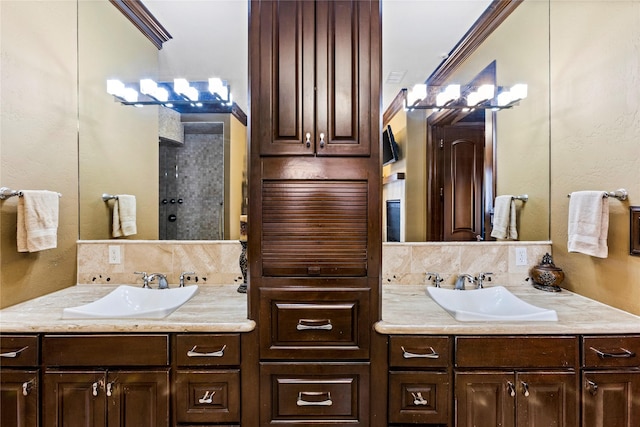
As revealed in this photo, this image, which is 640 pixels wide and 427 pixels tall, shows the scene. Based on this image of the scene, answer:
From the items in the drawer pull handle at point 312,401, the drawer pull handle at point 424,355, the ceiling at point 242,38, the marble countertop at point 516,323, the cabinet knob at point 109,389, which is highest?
the ceiling at point 242,38

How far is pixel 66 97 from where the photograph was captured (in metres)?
1.72

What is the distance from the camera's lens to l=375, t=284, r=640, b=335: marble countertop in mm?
1192

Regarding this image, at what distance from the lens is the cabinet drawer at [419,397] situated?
1.20 metres

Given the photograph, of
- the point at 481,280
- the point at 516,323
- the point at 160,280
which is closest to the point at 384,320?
the point at 516,323

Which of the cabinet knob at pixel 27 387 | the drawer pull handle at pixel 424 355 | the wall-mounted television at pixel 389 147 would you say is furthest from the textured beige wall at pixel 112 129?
the drawer pull handle at pixel 424 355

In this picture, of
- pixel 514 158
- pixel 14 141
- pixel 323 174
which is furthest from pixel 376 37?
pixel 14 141

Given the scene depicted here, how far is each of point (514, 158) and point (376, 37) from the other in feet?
4.32

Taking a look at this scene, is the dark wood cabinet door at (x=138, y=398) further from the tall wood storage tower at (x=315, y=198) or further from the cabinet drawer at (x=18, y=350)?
the tall wood storage tower at (x=315, y=198)

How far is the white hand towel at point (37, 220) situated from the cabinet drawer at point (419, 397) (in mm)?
1873

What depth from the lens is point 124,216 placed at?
6.18 feet

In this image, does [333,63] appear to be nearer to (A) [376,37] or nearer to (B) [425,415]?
(A) [376,37]

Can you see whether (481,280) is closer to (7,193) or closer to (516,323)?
(516,323)

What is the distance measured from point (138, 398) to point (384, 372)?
1071 millimetres

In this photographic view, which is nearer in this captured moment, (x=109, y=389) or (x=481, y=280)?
(x=109, y=389)
